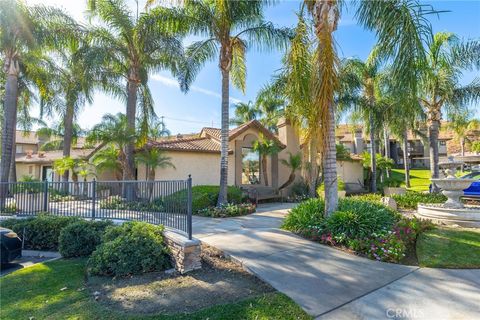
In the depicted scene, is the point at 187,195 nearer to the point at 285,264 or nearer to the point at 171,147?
the point at 285,264

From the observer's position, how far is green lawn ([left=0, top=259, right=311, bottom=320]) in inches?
164

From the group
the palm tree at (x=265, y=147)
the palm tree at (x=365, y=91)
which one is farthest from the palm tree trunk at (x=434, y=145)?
the palm tree at (x=265, y=147)

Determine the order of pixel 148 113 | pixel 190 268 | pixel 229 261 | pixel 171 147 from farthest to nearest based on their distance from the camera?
pixel 148 113 → pixel 171 147 → pixel 229 261 → pixel 190 268

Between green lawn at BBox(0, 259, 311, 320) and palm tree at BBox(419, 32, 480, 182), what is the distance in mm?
Answer: 13025

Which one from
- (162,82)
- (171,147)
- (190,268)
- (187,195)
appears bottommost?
(190,268)

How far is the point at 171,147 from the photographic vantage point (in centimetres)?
1683

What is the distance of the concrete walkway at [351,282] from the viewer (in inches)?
165

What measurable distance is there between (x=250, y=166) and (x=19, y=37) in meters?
14.4

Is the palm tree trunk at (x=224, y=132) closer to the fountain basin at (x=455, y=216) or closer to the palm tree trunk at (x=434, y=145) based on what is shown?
the fountain basin at (x=455, y=216)

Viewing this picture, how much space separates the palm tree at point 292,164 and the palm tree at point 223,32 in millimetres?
7709

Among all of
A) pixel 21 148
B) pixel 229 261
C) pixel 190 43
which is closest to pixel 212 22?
pixel 190 43

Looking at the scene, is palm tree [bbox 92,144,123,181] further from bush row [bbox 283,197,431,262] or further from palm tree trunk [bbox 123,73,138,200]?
bush row [bbox 283,197,431,262]

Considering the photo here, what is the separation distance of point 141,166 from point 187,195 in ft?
39.3

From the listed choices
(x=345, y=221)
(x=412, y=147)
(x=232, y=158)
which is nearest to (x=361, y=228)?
(x=345, y=221)
